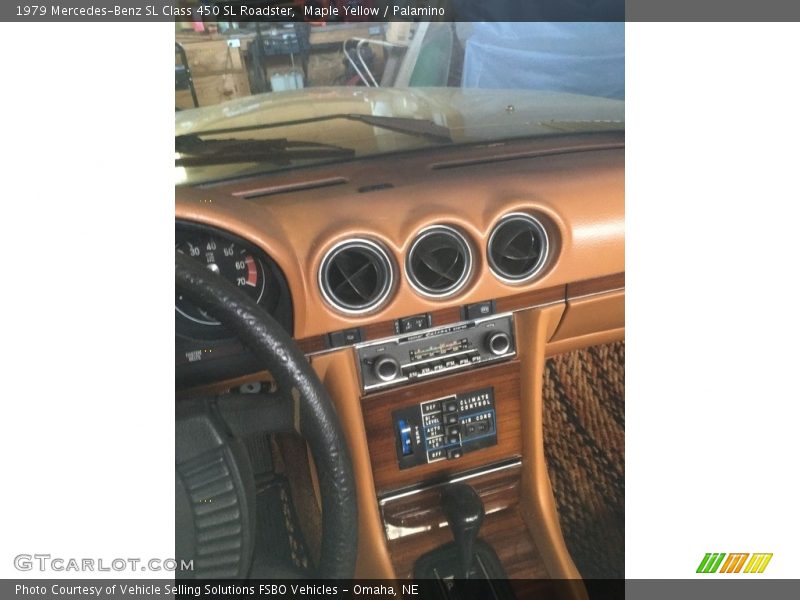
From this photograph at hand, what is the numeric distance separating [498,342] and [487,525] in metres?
0.35

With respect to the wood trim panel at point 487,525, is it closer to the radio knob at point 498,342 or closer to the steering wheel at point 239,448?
the radio knob at point 498,342

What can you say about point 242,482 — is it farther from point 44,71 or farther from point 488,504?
point 488,504

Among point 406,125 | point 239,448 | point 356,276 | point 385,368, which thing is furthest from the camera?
point 406,125

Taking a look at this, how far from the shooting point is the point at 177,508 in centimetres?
59

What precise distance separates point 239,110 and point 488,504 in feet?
2.50

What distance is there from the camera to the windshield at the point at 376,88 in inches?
28.6

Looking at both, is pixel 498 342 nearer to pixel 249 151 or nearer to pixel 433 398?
pixel 433 398

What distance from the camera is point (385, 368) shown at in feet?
2.90

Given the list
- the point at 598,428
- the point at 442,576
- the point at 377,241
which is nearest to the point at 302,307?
the point at 377,241

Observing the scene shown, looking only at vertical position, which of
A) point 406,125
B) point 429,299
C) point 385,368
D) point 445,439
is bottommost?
point 445,439

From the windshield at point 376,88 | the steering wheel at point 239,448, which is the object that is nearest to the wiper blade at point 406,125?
the windshield at point 376,88

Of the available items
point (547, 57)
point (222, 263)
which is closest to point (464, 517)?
point (222, 263)

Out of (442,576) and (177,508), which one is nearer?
(177,508)

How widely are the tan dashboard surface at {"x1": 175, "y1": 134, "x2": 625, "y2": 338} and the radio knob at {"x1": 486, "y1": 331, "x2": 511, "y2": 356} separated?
0.30ft
